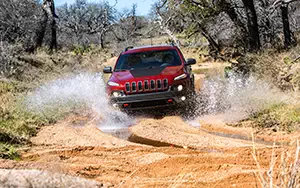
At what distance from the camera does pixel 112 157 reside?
630 centimetres

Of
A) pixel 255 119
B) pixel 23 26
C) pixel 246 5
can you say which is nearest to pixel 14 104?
pixel 255 119

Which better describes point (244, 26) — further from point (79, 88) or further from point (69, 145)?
point (69, 145)

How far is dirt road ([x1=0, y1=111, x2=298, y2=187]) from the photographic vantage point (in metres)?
4.93

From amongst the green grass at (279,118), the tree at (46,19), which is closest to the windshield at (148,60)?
the green grass at (279,118)

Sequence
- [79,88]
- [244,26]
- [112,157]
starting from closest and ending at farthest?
1. [112,157]
2. [79,88]
3. [244,26]

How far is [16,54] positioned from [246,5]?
8.40m

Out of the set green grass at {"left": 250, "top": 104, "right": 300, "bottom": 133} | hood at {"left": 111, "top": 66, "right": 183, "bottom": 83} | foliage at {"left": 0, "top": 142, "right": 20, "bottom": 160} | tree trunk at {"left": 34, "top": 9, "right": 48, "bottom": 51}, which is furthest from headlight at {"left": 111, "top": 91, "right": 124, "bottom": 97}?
tree trunk at {"left": 34, "top": 9, "right": 48, "bottom": 51}

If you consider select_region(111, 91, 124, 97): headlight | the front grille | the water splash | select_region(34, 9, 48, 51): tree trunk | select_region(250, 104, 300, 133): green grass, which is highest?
select_region(34, 9, 48, 51): tree trunk

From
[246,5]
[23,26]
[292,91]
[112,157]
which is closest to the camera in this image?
[112,157]

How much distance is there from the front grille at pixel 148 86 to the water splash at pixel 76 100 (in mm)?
666

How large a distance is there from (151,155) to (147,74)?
3634 mm

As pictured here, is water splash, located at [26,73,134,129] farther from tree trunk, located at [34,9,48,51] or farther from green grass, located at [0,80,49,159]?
tree trunk, located at [34,9,48,51]

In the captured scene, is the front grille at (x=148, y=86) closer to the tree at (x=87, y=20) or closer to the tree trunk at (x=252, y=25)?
the tree trunk at (x=252, y=25)

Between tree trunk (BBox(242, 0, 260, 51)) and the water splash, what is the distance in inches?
206
